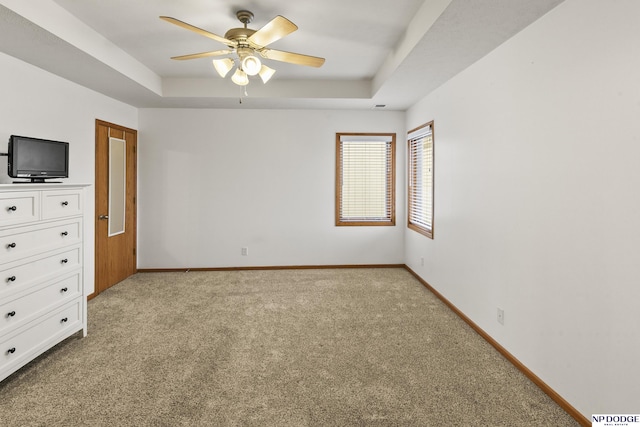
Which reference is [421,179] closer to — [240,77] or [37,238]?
[240,77]

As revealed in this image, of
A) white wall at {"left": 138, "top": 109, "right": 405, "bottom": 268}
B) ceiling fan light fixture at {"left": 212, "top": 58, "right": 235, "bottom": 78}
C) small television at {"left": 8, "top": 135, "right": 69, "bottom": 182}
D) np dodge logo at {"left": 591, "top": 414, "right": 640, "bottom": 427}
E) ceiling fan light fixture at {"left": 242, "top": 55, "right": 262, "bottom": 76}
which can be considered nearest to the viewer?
np dodge logo at {"left": 591, "top": 414, "right": 640, "bottom": 427}

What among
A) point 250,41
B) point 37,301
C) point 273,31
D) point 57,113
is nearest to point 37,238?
point 37,301

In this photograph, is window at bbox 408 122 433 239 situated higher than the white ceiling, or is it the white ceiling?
the white ceiling

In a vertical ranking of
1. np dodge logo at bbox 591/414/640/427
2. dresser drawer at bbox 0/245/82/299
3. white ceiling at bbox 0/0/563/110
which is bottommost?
np dodge logo at bbox 591/414/640/427

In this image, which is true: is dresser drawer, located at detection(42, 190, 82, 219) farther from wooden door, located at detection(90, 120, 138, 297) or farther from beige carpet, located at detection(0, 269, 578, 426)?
wooden door, located at detection(90, 120, 138, 297)

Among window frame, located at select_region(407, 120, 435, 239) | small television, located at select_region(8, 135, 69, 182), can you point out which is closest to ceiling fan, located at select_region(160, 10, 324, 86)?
small television, located at select_region(8, 135, 69, 182)

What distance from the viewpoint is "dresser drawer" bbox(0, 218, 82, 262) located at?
237cm

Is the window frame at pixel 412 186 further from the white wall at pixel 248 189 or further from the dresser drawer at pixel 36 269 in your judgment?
the dresser drawer at pixel 36 269

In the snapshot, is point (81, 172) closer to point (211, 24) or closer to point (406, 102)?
point (211, 24)

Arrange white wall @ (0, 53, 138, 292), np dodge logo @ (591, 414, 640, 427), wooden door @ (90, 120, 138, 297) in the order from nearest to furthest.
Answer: np dodge logo @ (591, 414, 640, 427) < white wall @ (0, 53, 138, 292) < wooden door @ (90, 120, 138, 297)

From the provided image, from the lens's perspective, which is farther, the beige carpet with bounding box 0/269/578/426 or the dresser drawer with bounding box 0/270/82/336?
the dresser drawer with bounding box 0/270/82/336

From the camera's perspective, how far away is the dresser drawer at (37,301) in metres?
2.35

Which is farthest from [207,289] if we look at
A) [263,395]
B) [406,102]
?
[406,102]

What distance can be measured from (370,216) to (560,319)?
3575mm
